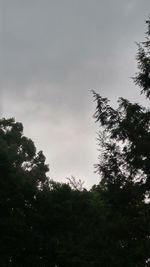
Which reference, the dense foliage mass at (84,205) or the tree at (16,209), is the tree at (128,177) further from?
the tree at (16,209)

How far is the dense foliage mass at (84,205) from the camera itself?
63.6ft

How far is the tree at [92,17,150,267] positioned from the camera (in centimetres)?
1894

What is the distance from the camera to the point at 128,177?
2002cm

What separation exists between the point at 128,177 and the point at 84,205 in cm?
1696

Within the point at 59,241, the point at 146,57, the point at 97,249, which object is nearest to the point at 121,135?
the point at 146,57

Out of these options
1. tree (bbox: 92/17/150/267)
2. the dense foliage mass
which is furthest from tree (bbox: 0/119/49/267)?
tree (bbox: 92/17/150/267)

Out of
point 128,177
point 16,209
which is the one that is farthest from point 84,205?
point 128,177

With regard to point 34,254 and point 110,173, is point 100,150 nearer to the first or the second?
point 110,173

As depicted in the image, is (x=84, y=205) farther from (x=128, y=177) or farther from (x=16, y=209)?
(x=128, y=177)

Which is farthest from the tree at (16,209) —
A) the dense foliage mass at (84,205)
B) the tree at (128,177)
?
the tree at (128,177)

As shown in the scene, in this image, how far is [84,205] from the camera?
36.4 m

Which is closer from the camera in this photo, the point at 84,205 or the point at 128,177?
the point at 128,177

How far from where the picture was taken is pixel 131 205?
1964 centimetres

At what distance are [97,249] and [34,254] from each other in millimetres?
12822
